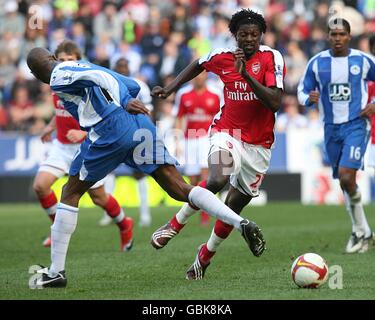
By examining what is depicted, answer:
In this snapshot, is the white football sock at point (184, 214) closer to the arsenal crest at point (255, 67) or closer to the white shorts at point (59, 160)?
the arsenal crest at point (255, 67)

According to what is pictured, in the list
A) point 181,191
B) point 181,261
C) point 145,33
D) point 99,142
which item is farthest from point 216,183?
point 145,33

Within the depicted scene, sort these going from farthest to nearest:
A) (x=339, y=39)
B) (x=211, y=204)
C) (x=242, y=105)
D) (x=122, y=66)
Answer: (x=122, y=66) < (x=339, y=39) < (x=242, y=105) < (x=211, y=204)

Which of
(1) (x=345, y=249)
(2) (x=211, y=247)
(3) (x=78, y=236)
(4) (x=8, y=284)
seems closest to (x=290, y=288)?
(2) (x=211, y=247)

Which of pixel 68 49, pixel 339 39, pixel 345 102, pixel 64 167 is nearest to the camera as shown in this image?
pixel 339 39

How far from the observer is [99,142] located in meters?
8.10

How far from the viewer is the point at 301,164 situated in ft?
67.4

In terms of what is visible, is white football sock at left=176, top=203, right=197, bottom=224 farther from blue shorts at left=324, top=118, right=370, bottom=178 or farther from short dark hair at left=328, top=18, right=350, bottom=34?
short dark hair at left=328, top=18, right=350, bottom=34

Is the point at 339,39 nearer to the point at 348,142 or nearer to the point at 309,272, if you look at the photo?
the point at 348,142

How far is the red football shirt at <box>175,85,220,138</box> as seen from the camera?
53.7 feet

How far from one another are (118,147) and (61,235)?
0.91 meters

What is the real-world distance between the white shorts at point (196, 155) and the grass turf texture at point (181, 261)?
0.92 meters
